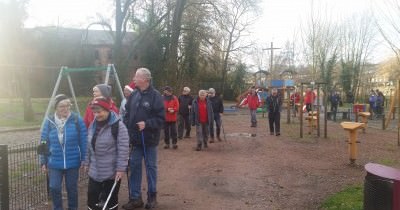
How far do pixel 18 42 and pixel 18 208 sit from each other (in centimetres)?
2307

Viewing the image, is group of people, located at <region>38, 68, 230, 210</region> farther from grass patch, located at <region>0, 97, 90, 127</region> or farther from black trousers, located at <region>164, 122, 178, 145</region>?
grass patch, located at <region>0, 97, 90, 127</region>

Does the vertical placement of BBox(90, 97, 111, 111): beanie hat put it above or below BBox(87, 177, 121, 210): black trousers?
above

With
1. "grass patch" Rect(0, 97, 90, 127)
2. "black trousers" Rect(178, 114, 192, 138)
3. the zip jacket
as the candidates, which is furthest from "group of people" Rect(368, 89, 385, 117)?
the zip jacket

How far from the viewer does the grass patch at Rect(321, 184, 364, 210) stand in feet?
20.5

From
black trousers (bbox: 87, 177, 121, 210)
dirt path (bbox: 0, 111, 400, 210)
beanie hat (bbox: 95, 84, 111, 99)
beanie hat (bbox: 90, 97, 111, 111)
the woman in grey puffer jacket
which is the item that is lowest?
dirt path (bbox: 0, 111, 400, 210)

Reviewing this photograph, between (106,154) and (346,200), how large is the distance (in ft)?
12.6

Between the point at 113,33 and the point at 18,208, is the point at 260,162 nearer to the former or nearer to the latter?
the point at 18,208

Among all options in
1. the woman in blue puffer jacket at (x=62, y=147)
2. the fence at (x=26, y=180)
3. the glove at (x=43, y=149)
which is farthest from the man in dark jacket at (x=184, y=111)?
the glove at (x=43, y=149)

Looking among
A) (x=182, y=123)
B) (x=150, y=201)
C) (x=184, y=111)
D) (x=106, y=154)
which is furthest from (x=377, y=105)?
(x=106, y=154)

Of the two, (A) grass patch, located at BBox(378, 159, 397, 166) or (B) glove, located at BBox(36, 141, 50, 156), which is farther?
(A) grass patch, located at BBox(378, 159, 397, 166)

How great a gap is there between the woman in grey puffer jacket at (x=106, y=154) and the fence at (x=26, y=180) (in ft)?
6.32

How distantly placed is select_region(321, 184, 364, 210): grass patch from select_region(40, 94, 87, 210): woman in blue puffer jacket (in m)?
3.68

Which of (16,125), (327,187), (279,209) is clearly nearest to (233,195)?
(279,209)

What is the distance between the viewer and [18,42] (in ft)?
88.5
